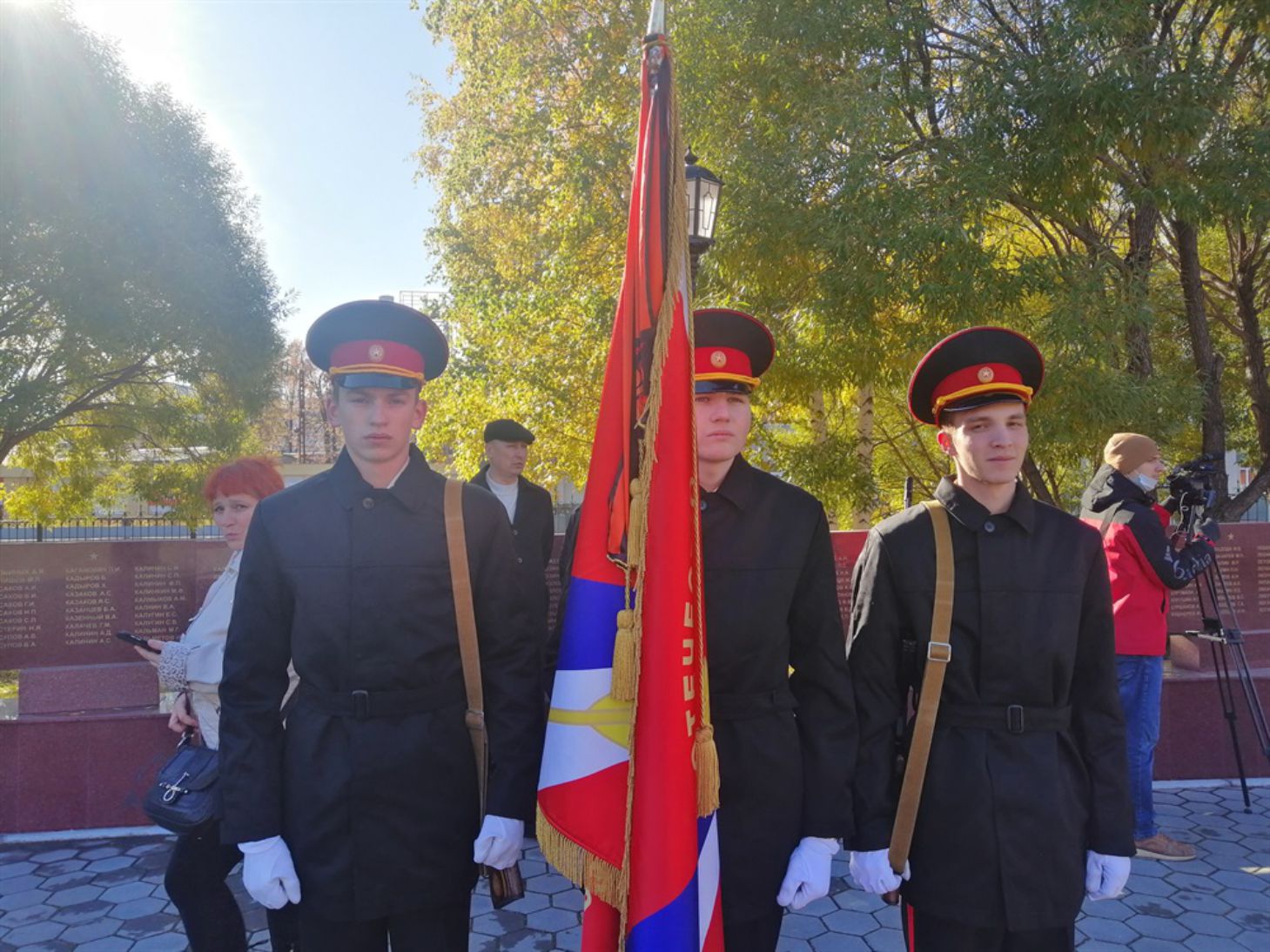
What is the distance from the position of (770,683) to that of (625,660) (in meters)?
0.48

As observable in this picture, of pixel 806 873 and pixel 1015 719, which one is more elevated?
pixel 1015 719

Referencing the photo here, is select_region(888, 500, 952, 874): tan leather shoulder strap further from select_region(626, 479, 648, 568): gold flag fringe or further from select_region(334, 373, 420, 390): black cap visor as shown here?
select_region(334, 373, 420, 390): black cap visor

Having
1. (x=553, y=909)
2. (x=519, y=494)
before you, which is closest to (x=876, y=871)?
(x=553, y=909)

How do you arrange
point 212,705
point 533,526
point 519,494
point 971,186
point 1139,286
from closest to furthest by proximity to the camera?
point 212,705 < point 533,526 < point 519,494 < point 971,186 < point 1139,286

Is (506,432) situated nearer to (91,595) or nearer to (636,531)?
(91,595)

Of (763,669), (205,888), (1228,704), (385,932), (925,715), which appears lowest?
(1228,704)

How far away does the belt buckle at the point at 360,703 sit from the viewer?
2191 mm

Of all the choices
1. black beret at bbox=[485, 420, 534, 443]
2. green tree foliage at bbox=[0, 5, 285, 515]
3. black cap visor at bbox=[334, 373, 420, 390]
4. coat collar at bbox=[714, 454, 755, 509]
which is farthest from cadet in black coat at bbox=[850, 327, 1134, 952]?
green tree foliage at bbox=[0, 5, 285, 515]

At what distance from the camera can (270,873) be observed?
Result: 2.16 meters

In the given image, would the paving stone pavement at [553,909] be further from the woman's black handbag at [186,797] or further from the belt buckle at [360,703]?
the belt buckle at [360,703]

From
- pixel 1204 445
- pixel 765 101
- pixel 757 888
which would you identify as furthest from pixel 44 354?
pixel 1204 445

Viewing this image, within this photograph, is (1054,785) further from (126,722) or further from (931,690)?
(126,722)

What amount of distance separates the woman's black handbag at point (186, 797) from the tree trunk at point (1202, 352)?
27.5 feet

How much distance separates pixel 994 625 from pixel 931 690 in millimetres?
230
